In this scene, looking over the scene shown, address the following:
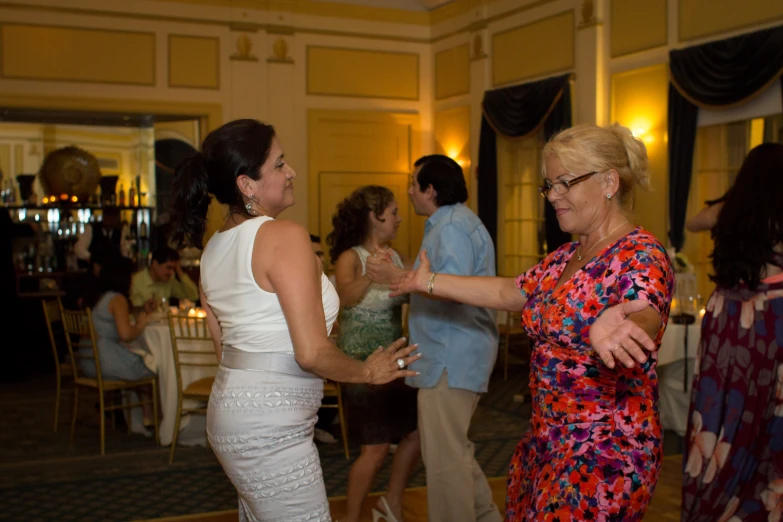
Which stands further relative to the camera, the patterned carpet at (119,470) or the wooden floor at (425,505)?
the patterned carpet at (119,470)

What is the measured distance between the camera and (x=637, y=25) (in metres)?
7.59

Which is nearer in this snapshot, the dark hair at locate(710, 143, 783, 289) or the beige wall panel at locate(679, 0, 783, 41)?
the dark hair at locate(710, 143, 783, 289)

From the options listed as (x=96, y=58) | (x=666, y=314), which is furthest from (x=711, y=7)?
(x=96, y=58)

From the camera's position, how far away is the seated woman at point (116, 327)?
567 cm

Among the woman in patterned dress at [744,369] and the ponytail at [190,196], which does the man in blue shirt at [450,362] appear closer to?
the woman in patterned dress at [744,369]

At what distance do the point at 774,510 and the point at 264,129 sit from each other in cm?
240

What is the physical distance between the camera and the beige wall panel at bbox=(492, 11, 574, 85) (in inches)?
Answer: 332

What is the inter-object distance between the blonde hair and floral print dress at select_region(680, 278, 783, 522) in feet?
4.40

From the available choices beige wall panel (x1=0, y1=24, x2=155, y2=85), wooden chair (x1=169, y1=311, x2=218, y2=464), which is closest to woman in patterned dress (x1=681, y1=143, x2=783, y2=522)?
wooden chair (x1=169, y1=311, x2=218, y2=464)

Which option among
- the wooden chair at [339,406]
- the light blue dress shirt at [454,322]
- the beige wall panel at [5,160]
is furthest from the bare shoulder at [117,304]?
the beige wall panel at [5,160]

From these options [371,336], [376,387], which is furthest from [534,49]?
[376,387]

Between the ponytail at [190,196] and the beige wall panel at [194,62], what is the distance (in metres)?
7.80

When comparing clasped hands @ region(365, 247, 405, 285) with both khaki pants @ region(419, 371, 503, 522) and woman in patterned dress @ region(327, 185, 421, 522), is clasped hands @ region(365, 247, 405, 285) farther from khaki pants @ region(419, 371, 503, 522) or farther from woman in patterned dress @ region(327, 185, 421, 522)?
woman in patterned dress @ region(327, 185, 421, 522)

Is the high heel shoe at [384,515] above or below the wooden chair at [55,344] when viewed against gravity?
below
